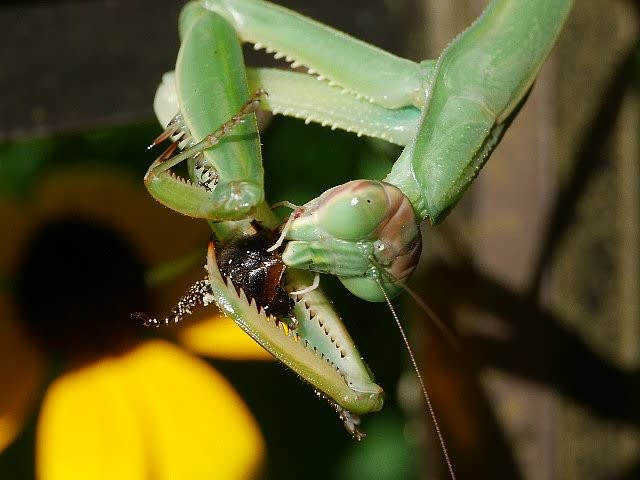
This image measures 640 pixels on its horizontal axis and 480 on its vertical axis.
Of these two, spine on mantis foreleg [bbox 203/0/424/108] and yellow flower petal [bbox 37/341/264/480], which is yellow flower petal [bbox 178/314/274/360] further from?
spine on mantis foreleg [bbox 203/0/424/108]

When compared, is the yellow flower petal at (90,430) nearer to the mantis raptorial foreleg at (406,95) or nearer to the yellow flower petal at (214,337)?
the yellow flower petal at (214,337)

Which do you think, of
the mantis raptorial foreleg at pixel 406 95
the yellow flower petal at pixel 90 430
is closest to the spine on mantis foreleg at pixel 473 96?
the mantis raptorial foreleg at pixel 406 95

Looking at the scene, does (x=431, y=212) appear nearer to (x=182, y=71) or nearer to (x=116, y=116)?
(x=182, y=71)

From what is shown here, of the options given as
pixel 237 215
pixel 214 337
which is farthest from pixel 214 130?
pixel 214 337

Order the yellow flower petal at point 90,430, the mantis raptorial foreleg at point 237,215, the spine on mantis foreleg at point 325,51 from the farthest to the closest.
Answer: the yellow flower petal at point 90,430, the spine on mantis foreleg at point 325,51, the mantis raptorial foreleg at point 237,215

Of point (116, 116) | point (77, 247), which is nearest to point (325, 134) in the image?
point (116, 116)

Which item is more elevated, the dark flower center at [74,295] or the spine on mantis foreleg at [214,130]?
the spine on mantis foreleg at [214,130]

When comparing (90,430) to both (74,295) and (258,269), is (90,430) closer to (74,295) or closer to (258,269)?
(74,295)
